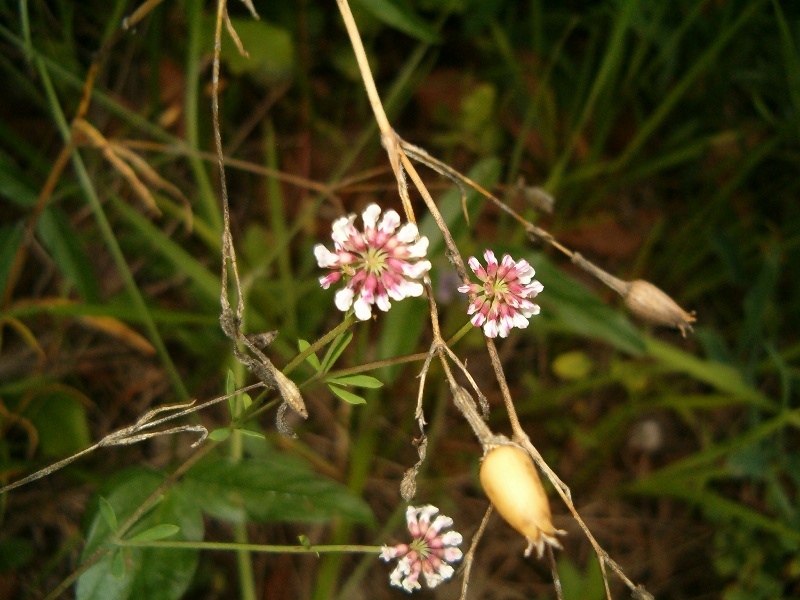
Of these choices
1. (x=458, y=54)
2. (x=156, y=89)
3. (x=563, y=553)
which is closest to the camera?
(x=156, y=89)

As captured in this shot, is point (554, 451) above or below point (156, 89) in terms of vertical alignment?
below

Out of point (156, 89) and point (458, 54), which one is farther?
point (458, 54)

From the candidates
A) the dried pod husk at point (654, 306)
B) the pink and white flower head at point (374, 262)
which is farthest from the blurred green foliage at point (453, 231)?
the pink and white flower head at point (374, 262)

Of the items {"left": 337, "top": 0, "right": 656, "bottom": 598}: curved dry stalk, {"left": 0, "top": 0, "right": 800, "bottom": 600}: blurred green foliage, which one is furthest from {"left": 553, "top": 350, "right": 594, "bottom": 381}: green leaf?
{"left": 337, "top": 0, "right": 656, "bottom": 598}: curved dry stalk

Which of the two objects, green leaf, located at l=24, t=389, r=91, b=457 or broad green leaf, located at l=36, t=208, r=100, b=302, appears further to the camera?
green leaf, located at l=24, t=389, r=91, b=457

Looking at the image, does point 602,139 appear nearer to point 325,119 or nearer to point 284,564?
point 325,119

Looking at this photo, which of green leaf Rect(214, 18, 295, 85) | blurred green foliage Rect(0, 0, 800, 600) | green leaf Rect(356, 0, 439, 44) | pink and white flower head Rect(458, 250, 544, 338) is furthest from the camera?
green leaf Rect(214, 18, 295, 85)

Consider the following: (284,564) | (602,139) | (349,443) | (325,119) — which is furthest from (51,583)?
(602,139)

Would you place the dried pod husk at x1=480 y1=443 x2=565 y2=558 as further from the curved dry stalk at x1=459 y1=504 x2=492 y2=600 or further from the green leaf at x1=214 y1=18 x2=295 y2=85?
the green leaf at x1=214 y1=18 x2=295 y2=85
